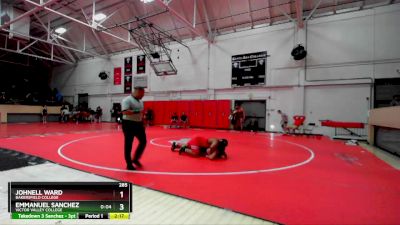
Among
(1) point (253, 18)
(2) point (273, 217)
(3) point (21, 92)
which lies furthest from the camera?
(3) point (21, 92)

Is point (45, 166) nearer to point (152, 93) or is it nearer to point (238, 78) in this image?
point (238, 78)

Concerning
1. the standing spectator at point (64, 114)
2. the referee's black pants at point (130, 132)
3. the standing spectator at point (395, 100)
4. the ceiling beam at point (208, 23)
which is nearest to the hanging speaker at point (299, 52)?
the standing spectator at point (395, 100)

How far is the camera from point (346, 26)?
11758 millimetres

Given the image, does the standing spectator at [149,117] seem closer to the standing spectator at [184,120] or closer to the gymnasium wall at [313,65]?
the gymnasium wall at [313,65]

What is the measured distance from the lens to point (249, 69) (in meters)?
14.5

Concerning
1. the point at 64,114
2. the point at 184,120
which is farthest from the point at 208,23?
Result: the point at 64,114

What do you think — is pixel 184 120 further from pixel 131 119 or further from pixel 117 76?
pixel 131 119

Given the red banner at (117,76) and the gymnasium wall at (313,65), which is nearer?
the gymnasium wall at (313,65)

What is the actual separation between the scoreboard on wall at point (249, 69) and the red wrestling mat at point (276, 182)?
9.16 metres

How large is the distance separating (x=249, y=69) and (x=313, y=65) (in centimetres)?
397

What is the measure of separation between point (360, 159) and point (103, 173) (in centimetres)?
657

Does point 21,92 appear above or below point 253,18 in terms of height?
below

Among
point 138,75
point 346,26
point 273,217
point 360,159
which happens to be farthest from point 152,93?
point 273,217
